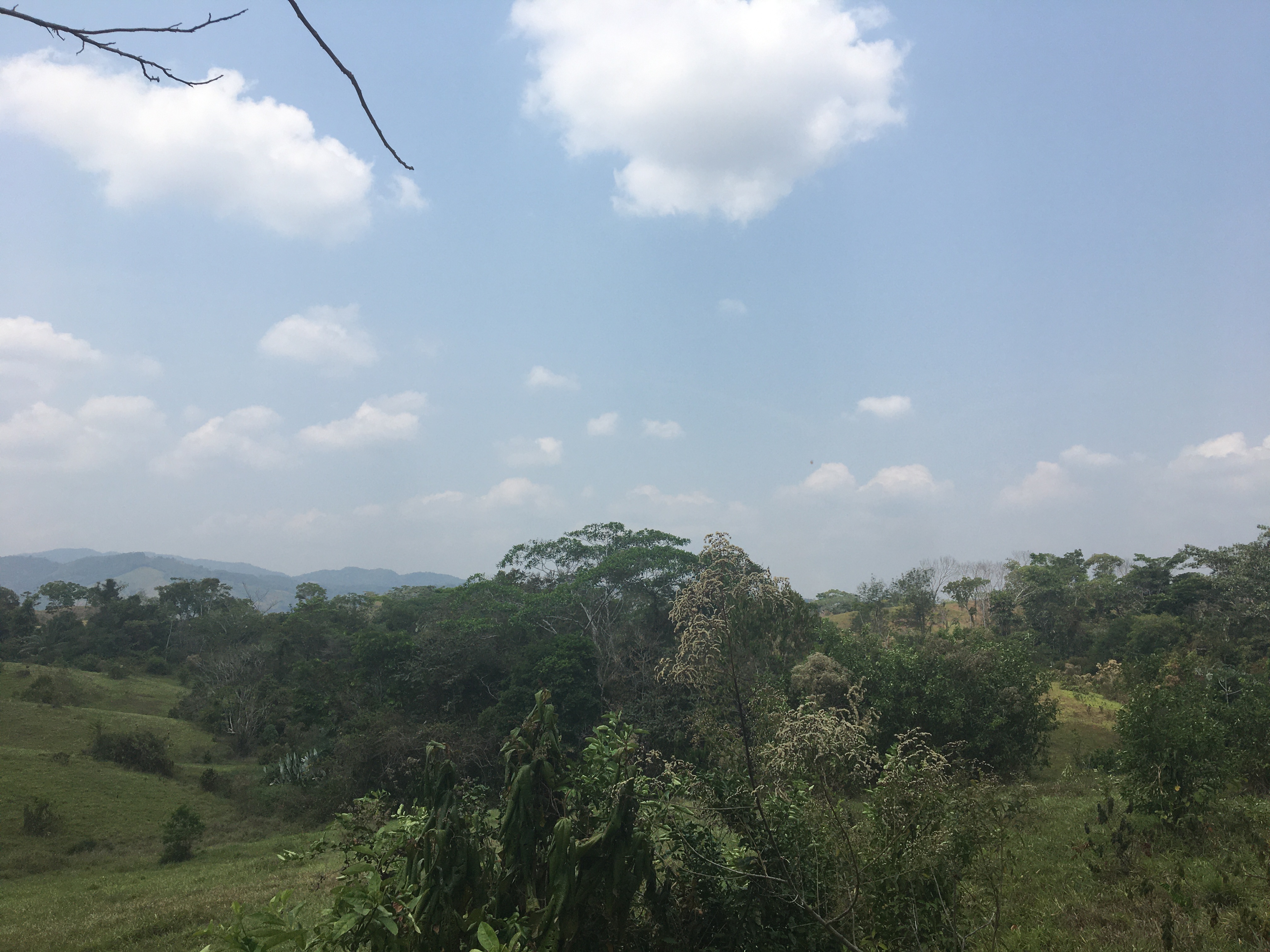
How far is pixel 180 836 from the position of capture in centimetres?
1577

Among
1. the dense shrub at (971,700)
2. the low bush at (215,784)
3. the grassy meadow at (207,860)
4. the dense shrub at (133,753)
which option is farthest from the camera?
the dense shrub at (133,753)

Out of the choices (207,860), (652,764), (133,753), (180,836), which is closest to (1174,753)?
(652,764)

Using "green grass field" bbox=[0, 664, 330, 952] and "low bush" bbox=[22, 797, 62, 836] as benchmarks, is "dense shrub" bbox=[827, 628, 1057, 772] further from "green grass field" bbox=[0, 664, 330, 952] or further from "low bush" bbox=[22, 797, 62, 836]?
"low bush" bbox=[22, 797, 62, 836]

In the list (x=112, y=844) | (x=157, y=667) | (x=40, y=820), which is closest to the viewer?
(x=40, y=820)

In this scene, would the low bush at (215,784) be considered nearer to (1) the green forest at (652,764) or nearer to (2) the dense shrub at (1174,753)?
(1) the green forest at (652,764)

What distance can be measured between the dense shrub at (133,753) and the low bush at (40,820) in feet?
14.5

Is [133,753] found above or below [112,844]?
above

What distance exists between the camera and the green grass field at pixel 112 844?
30.7 feet

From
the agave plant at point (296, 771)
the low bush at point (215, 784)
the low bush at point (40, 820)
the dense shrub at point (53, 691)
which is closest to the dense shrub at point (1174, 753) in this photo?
the agave plant at point (296, 771)

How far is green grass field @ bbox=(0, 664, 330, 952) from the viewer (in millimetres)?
9359

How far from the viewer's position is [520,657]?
21.9 metres

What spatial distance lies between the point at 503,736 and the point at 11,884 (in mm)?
10220

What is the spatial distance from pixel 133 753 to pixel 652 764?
80.7 feet

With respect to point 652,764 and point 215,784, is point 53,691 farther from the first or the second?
point 652,764
